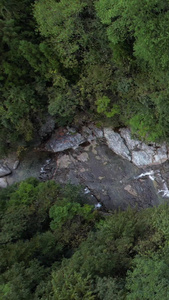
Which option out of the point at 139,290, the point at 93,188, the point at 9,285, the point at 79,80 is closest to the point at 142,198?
the point at 93,188

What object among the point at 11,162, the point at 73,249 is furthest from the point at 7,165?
the point at 73,249

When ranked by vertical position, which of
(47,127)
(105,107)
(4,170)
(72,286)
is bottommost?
(72,286)

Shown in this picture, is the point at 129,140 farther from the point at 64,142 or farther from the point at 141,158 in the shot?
the point at 64,142

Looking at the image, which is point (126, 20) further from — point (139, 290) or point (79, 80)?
point (139, 290)

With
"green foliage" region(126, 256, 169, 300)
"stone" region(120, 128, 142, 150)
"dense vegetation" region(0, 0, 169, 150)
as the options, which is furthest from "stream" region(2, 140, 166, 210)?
"green foliage" region(126, 256, 169, 300)

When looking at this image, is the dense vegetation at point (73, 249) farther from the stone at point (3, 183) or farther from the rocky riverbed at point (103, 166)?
the stone at point (3, 183)

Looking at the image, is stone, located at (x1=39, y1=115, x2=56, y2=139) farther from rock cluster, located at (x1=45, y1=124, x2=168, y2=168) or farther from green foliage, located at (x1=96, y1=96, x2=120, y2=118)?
green foliage, located at (x1=96, y1=96, x2=120, y2=118)
